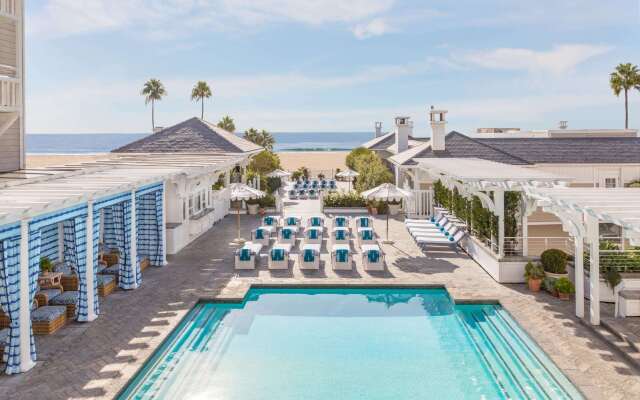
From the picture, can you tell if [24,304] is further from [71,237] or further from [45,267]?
[45,267]

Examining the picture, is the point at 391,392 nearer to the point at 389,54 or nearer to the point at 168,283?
the point at 168,283

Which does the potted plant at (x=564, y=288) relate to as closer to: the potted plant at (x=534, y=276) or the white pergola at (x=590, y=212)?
the potted plant at (x=534, y=276)

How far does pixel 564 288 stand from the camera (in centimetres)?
1255

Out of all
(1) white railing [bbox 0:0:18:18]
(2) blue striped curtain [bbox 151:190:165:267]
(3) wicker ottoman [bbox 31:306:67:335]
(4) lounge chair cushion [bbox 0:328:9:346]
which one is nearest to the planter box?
(2) blue striped curtain [bbox 151:190:165:267]

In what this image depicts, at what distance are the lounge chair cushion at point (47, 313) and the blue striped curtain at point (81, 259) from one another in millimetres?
368

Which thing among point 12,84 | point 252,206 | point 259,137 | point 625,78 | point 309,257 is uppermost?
point 625,78

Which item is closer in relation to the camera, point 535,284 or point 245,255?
point 535,284

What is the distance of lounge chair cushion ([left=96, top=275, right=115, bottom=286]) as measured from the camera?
1309 centimetres

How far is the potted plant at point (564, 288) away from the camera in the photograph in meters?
12.5

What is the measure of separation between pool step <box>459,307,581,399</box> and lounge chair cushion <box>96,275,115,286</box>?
9399 millimetres

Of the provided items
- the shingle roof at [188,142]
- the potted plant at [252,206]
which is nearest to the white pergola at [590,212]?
the shingle roof at [188,142]

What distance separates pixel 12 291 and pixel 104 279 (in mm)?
4641

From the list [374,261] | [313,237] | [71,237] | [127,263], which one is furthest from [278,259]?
[71,237]

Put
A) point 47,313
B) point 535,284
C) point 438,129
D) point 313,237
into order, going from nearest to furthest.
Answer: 1. point 47,313
2. point 535,284
3. point 313,237
4. point 438,129
